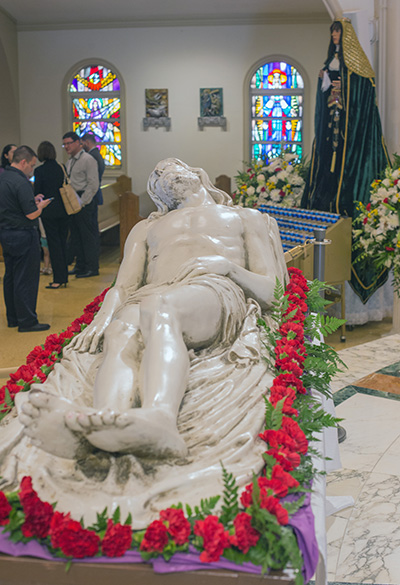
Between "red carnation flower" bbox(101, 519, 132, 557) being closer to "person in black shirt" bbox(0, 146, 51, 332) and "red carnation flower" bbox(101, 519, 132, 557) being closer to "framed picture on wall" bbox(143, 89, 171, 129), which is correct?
"person in black shirt" bbox(0, 146, 51, 332)

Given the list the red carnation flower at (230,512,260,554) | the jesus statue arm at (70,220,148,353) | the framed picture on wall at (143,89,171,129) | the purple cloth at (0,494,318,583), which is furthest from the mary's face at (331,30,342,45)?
the framed picture on wall at (143,89,171,129)

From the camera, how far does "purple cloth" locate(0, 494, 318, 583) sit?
1.97 meters

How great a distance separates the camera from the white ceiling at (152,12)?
41.1 ft

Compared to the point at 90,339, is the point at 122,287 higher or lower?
higher

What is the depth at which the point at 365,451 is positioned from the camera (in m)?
4.05

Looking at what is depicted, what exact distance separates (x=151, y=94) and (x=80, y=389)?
12060 mm

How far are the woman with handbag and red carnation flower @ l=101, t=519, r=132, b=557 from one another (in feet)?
22.1

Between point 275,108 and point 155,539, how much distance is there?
13129mm

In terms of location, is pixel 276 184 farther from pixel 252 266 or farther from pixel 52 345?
pixel 52 345

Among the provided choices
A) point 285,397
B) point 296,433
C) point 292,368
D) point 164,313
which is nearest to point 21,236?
point 164,313

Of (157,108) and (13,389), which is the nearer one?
A: (13,389)

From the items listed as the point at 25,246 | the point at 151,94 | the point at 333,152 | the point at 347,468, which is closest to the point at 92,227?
the point at 25,246

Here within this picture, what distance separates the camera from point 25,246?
21.8 ft

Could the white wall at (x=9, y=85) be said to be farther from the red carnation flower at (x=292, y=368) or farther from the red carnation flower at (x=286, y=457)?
the red carnation flower at (x=286, y=457)
